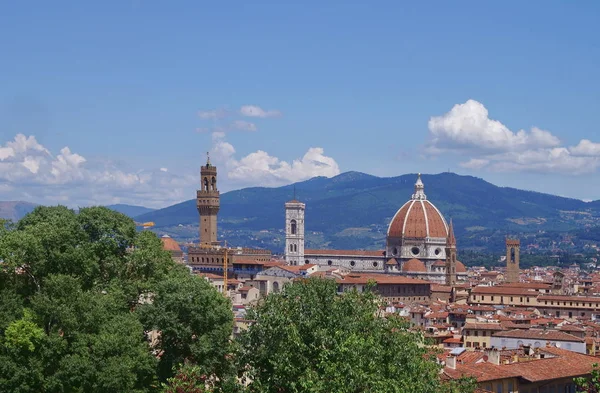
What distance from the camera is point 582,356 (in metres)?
46.3

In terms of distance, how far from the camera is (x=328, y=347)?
98.9 feet

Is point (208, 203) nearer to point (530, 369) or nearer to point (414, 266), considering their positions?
point (414, 266)

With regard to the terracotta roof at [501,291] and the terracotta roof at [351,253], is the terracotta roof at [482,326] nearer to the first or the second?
the terracotta roof at [501,291]

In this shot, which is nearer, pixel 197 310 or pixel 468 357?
pixel 197 310

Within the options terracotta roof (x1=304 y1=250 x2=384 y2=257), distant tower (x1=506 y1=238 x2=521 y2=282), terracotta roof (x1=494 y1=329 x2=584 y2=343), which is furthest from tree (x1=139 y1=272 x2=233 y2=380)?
distant tower (x1=506 y1=238 x2=521 y2=282)

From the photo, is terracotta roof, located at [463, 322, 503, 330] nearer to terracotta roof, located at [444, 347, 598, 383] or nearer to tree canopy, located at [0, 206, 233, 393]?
terracotta roof, located at [444, 347, 598, 383]

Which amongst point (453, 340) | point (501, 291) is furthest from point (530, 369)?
point (501, 291)

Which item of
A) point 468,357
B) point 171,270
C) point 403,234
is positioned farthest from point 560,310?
point 171,270

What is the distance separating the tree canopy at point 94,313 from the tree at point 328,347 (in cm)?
265

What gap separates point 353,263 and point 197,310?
103 metres

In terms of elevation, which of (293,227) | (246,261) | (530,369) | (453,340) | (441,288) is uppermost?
(293,227)

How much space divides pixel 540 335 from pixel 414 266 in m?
72.3

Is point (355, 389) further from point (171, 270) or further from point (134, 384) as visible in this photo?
point (171, 270)

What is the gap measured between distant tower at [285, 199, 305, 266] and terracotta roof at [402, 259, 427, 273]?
655 inches
